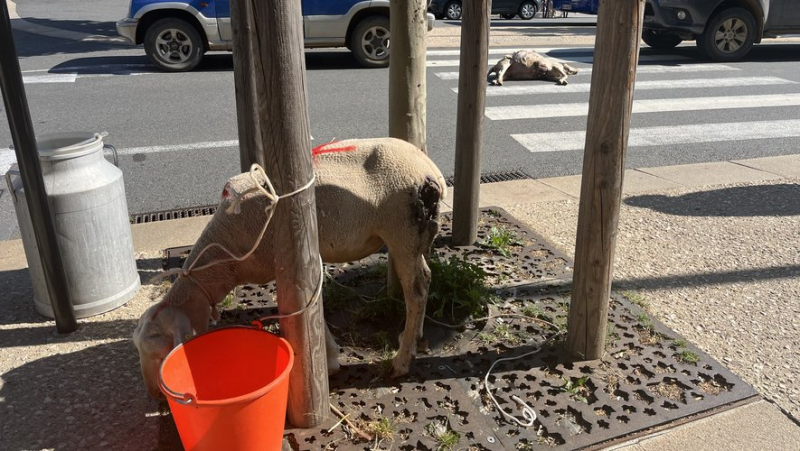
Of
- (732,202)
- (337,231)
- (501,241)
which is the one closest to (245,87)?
(337,231)

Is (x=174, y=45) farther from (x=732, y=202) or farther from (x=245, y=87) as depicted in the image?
(x=732, y=202)

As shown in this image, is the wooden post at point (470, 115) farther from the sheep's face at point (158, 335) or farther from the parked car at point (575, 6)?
the parked car at point (575, 6)

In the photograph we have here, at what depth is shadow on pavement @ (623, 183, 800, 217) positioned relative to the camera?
205 inches

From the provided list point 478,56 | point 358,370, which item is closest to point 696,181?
point 478,56

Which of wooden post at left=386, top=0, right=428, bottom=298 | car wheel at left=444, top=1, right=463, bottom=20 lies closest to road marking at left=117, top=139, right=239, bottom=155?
wooden post at left=386, top=0, right=428, bottom=298

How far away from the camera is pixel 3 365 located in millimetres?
3193

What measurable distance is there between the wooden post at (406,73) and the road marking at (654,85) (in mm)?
5916

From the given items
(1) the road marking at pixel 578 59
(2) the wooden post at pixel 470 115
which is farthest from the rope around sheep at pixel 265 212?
(1) the road marking at pixel 578 59

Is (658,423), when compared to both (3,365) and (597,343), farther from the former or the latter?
(3,365)

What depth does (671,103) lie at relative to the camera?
9094mm

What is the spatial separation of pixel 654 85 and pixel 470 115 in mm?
7031

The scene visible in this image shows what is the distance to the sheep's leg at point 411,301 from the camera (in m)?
2.96

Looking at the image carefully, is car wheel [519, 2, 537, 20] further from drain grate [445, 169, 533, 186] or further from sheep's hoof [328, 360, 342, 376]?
sheep's hoof [328, 360, 342, 376]

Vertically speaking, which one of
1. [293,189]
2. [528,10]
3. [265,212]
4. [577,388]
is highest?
[528,10]
